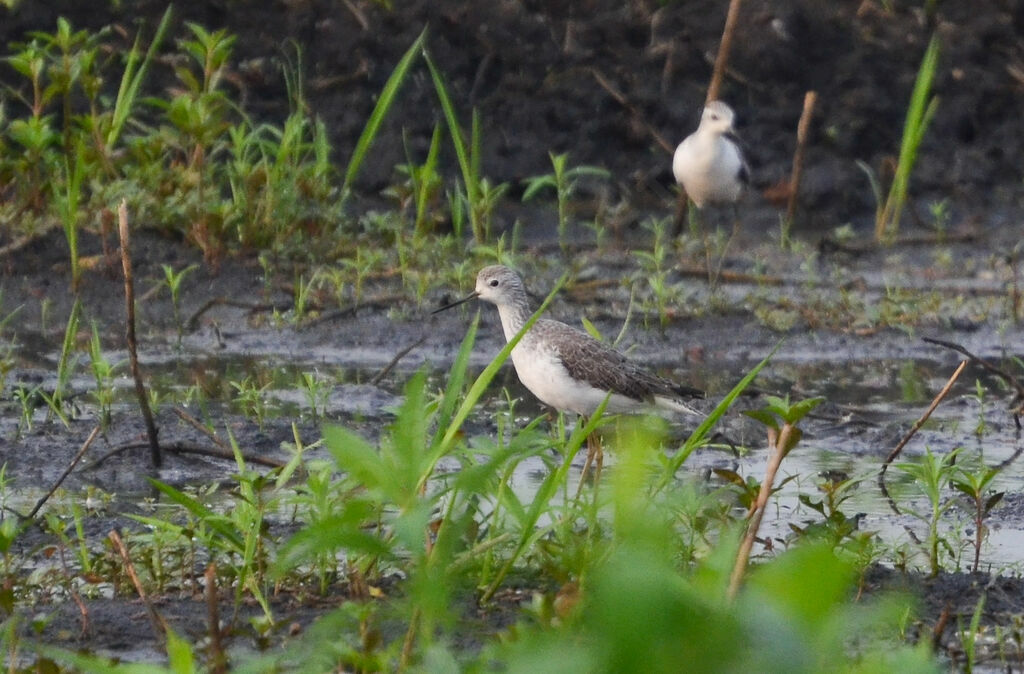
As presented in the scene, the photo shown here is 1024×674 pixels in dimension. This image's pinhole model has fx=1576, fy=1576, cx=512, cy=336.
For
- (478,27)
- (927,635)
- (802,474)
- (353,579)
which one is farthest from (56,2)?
(927,635)

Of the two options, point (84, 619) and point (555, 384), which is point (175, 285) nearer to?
point (555, 384)

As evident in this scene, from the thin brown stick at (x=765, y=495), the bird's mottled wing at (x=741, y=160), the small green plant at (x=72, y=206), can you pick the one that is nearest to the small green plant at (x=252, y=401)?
the small green plant at (x=72, y=206)

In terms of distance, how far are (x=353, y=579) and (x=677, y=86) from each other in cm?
781

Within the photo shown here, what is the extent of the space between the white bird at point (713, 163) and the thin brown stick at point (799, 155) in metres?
0.44

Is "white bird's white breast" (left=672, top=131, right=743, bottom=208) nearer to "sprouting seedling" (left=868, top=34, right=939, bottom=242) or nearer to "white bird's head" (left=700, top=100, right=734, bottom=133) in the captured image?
"white bird's head" (left=700, top=100, right=734, bottom=133)

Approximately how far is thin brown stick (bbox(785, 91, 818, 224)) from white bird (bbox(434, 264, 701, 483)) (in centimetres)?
394

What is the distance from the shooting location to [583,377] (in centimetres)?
650

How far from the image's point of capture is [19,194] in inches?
354

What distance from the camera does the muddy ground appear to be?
838 centimetres

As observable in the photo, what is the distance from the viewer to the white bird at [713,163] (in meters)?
9.76

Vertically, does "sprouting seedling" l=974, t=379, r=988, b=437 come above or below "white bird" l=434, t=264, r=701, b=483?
above

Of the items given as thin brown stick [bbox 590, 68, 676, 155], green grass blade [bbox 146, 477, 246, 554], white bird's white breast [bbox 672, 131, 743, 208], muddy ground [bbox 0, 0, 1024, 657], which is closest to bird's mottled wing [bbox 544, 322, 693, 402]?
muddy ground [bbox 0, 0, 1024, 657]

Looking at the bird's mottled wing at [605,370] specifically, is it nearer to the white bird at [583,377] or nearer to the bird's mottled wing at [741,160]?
the white bird at [583,377]

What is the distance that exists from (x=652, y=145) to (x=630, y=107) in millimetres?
314
